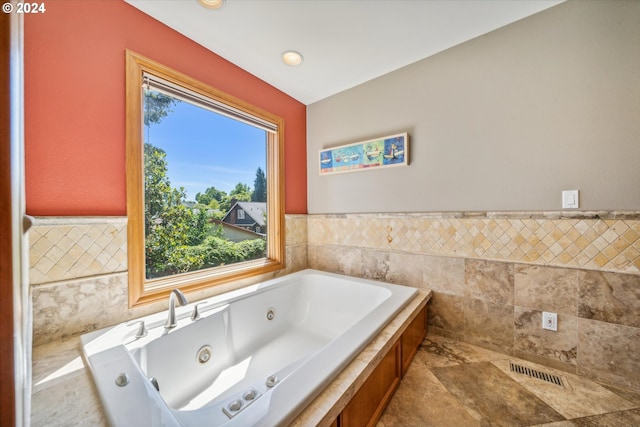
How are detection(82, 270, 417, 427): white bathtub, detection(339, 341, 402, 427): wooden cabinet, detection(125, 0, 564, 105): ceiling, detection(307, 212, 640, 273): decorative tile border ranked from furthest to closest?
detection(125, 0, 564, 105): ceiling, detection(307, 212, 640, 273): decorative tile border, detection(339, 341, 402, 427): wooden cabinet, detection(82, 270, 417, 427): white bathtub

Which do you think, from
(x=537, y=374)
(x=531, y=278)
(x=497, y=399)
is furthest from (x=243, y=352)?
(x=531, y=278)

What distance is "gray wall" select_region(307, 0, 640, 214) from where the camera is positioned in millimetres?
1327

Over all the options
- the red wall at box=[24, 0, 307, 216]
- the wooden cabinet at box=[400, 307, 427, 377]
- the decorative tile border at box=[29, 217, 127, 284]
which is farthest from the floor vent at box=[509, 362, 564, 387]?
the red wall at box=[24, 0, 307, 216]

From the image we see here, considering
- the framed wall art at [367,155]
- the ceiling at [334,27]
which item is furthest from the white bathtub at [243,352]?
the ceiling at [334,27]

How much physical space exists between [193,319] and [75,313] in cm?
56

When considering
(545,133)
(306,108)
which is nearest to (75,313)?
(306,108)

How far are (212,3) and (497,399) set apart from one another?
2838mm

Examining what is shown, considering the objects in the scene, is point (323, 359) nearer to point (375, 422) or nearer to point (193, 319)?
point (375, 422)

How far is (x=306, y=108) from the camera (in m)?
2.72

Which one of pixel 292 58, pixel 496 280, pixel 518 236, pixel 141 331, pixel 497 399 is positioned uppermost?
pixel 292 58

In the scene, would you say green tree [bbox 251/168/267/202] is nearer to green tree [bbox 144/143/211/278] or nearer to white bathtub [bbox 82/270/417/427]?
green tree [bbox 144/143/211/278]

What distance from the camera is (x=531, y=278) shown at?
154cm

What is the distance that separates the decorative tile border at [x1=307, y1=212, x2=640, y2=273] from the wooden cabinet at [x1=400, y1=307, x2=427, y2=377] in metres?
0.55

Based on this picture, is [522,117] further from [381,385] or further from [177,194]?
[177,194]
